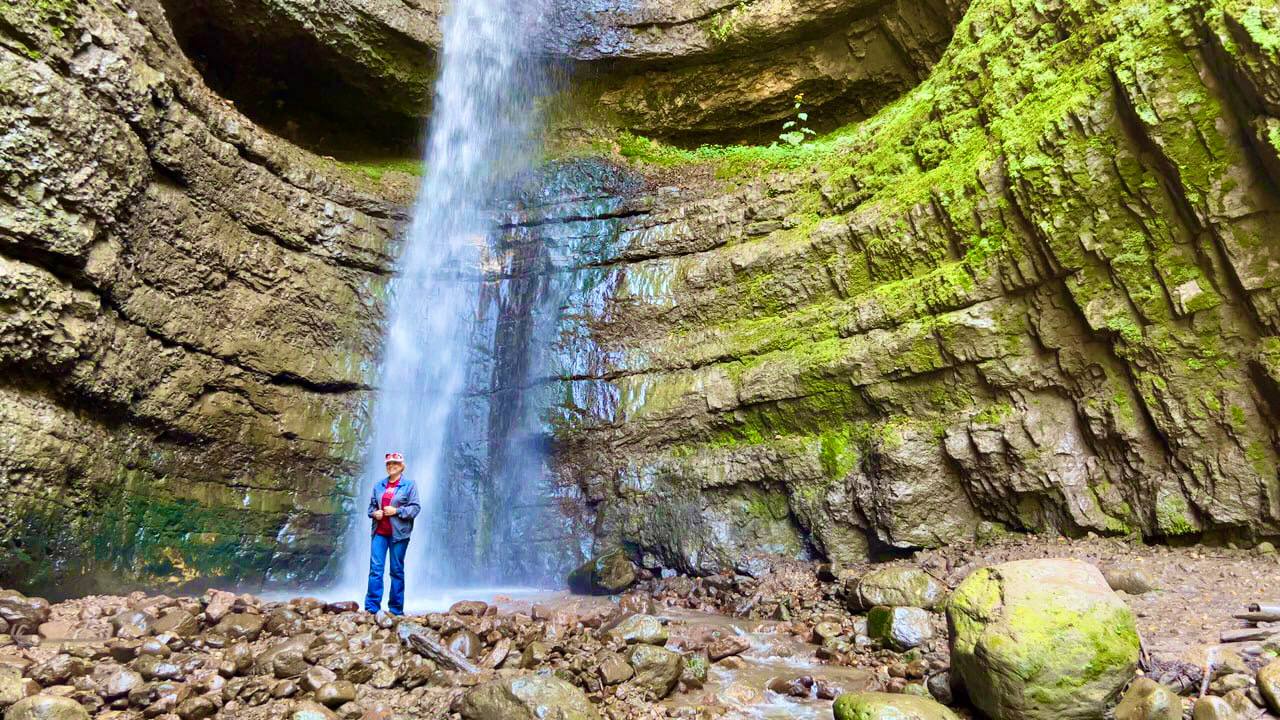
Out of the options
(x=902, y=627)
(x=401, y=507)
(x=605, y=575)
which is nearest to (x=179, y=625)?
(x=401, y=507)

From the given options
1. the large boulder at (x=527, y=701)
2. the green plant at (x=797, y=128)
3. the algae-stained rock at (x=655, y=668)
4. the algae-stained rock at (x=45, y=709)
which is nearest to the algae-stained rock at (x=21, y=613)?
the algae-stained rock at (x=45, y=709)

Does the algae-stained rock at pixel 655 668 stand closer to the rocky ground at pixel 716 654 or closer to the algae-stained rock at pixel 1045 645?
the rocky ground at pixel 716 654

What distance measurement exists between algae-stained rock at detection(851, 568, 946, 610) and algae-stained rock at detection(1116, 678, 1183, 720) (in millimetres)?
2521

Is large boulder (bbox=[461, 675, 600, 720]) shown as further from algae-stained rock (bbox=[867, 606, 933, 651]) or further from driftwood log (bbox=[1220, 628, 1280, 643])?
driftwood log (bbox=[1220, 628, 1280, 643])

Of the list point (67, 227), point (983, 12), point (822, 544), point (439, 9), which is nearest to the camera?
point (67, 227)

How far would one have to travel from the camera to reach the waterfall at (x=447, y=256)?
409 inches

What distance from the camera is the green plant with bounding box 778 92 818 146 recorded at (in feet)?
45.5

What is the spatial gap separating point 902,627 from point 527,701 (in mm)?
3492

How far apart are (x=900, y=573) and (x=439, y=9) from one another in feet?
42.0

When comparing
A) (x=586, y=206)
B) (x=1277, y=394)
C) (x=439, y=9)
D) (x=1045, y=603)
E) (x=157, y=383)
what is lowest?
(x=1045, y=603)

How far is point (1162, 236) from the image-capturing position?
271 inches

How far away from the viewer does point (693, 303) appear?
10.8 m

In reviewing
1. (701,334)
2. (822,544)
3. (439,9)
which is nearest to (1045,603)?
(822,544)

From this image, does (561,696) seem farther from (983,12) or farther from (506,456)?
(983,12)
